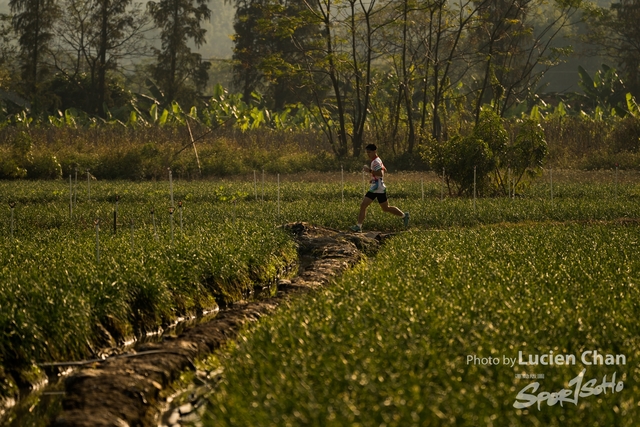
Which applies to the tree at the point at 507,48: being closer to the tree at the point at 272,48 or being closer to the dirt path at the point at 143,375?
the tree at the point at 272,48

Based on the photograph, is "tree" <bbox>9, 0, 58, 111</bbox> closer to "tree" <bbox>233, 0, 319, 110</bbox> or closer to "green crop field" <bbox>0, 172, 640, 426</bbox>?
"tree" <bbox>233, 0, 319, 110</bbox>

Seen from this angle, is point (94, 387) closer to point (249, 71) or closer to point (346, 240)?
point (346, 240)

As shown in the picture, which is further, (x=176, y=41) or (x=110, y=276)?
(x=176, y=41)

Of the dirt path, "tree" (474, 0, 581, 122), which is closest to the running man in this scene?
the dirt path

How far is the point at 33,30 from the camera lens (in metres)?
49.2

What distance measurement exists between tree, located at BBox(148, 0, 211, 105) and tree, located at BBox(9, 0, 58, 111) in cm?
539

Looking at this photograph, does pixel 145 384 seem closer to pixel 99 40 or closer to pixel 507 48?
pixel 507 48

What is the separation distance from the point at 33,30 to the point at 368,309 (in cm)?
4444

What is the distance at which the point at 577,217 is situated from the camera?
65.6ft

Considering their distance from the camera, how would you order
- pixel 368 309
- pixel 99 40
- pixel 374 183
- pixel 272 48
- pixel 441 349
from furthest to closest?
pixel 272 48 < pixel 99 40 < pixel 374 183 < pixel 368 309 < pixel 441 349

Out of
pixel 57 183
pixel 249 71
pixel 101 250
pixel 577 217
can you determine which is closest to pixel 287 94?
pixel 249 71

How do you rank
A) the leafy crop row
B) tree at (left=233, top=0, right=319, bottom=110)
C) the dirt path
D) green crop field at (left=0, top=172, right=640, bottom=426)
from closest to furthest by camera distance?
green crop field at (left=0, top=172, right=640, bottom=426), the dirt path, the leafy crop row, tree at (left=233, top=0, right=319, bottom=110)

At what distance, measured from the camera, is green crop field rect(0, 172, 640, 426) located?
251 inches

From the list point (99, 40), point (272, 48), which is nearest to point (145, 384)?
point (99, 40)
